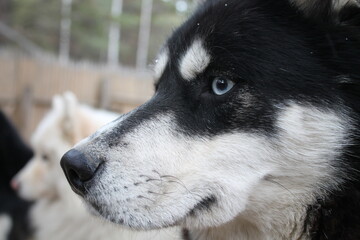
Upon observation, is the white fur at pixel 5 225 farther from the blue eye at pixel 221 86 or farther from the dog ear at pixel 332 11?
the dog ear at pixel 332 11

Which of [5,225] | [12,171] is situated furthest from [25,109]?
[5,225]

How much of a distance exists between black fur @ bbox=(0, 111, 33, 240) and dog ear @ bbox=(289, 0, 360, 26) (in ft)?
12.5

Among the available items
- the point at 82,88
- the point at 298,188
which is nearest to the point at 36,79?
the point at 82,88

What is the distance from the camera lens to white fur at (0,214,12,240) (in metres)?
4.68

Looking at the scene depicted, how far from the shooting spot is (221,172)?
1.93 meters

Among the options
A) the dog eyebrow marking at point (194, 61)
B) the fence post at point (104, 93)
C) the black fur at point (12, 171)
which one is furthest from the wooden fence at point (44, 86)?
the dog eyebrow marking at point (194, 61)

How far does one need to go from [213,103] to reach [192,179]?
1.15 feet

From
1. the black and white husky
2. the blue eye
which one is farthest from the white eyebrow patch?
the blue eye

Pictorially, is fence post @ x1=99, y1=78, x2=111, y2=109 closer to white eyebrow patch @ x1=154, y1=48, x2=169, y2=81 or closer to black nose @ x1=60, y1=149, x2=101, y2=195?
white eyebrow patch @ x1=154, y1=48, x2=169, y2=81

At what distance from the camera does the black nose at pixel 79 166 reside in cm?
187

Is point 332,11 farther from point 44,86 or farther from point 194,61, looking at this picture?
point 44,86

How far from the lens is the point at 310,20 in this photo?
210cm

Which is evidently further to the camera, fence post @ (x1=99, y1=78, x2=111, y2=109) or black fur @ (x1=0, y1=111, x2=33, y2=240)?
fence post @ (x1=99, y1=78, x2=111, y2=109)

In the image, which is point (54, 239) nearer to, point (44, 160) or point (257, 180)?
point (44, 160)
